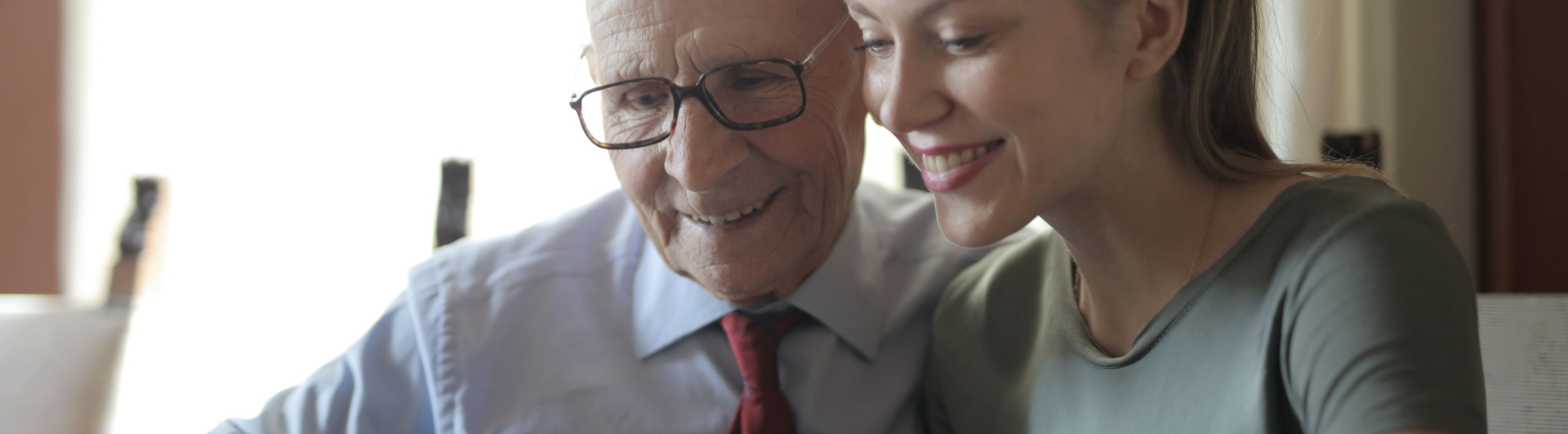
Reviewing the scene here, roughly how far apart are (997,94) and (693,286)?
0.67m

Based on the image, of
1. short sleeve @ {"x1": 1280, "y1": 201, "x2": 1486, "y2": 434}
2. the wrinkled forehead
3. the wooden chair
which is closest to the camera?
short sleeve @ {"x1": 1280, "y1": 201, "x2": 1486, "y2": 434}

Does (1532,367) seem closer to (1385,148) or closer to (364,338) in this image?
(1385,148)

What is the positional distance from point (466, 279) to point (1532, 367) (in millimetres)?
1449

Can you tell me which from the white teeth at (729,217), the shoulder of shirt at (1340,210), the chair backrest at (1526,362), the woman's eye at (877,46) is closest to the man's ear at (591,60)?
the white teeth at (729,217)

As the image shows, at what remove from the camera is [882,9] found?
0.86m

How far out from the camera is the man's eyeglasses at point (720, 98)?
1169 millimetres

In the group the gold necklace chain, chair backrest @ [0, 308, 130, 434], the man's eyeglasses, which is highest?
the man's eyeglasses

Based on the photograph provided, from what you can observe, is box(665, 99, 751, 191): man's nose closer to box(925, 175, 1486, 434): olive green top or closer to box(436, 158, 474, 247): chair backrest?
box(925, 175, 1486, 434): olive green top

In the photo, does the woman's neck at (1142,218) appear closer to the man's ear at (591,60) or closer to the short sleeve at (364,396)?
the man's ear at (591,60)

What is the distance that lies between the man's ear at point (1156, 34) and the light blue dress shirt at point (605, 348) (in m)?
0.57

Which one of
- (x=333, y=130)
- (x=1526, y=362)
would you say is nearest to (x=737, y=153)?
(x=1526, y=362)

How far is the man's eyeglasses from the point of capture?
3.84ft

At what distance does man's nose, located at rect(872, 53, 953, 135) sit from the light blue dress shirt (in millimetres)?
485

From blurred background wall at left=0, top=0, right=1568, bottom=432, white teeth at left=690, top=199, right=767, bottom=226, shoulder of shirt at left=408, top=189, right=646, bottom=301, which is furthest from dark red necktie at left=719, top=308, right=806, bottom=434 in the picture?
blurred background wall at left=0, top=0, right=1568, bottom=432
